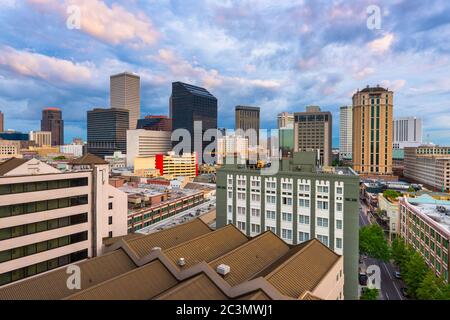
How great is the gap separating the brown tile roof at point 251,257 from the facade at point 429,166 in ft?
332

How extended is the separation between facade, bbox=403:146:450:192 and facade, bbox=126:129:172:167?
140642 mm

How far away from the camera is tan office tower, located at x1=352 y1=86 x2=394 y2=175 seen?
412 feet

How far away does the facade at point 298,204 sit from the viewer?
30781 millimetres

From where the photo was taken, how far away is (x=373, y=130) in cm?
12794

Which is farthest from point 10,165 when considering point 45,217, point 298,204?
point 298,204

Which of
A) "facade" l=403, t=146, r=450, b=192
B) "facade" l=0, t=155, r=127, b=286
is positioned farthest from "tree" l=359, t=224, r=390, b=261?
"facade" l=403, t=146, r=450, b=192

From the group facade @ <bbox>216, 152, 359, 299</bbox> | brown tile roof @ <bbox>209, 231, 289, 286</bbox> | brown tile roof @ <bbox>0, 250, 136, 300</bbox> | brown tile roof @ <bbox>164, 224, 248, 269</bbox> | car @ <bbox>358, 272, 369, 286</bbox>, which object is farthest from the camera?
car @ <bbox>358, 272, 369, 286</bbox>

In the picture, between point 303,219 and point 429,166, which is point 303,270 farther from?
point 429,166

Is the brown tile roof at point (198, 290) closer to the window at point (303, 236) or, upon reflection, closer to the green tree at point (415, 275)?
the window at point (303, 236)

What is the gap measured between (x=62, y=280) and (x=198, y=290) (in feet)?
33.1

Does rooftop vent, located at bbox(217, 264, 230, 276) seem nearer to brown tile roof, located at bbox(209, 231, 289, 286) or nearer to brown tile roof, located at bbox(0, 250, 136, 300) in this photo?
brown tile roof, located at bbox(209, 231, 289, 286)

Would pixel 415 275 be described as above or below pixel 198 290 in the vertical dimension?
below

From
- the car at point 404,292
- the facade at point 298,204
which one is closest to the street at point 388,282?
the car at point 404,292
